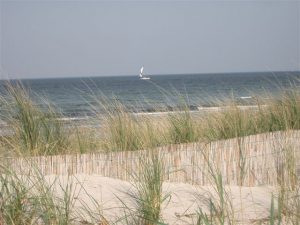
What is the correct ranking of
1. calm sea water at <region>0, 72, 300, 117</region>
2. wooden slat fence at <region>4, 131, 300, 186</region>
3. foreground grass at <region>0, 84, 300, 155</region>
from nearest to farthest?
wooden slat fence at <region>4, 131, 300, 186</region> < foreground grass at <region>0, 84, 300, 155</region> < calm sea water at <region>0, 72, 300, 117</region>

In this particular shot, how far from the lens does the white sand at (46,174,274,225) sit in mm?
2576

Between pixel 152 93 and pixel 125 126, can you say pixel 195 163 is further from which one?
pixel 152 93

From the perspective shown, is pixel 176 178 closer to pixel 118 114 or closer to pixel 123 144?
pixel 123 144

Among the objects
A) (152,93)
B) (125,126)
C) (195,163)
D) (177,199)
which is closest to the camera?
(177,199)

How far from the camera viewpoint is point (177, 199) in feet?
9.57

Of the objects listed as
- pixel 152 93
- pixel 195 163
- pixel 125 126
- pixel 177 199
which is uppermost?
pixel 152 93

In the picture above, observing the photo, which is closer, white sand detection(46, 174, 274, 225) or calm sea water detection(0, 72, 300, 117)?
white sand detection(46, 174, 274, 225)

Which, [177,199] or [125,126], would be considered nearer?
[177,199]

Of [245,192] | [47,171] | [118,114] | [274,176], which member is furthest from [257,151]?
[47,171]

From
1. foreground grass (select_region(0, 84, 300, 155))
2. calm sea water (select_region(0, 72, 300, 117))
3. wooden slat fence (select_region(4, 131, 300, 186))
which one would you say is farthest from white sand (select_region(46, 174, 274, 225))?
calm sea water (select_region(0, 72, 300, 117))

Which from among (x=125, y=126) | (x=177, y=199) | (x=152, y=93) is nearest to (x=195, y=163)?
(x=177, y=199)

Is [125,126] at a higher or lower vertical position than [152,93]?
lower

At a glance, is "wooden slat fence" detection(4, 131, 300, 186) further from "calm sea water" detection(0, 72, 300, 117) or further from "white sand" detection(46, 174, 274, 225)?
"calm sea water" detection(0, 72, 300, 117)

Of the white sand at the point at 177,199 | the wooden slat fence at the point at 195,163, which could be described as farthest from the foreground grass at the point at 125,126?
the white sand at the point at 177,199
